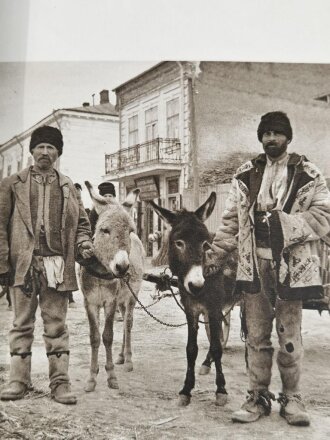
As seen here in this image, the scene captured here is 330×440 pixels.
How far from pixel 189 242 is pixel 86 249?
0.44 m

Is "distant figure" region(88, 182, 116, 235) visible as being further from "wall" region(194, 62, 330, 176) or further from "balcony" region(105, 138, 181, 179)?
"wall" region(194, 62, 330, 176)

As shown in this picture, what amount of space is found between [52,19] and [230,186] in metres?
1.08

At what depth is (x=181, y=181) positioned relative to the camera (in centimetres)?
201

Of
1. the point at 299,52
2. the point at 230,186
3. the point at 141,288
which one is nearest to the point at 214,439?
the point at 141,288

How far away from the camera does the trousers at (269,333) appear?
174cm

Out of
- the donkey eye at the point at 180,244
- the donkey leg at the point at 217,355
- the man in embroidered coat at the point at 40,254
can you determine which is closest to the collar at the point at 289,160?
the donkey eye at the point at 180,244

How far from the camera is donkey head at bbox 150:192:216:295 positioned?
1724mm

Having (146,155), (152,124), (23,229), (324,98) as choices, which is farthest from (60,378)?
(324,98)

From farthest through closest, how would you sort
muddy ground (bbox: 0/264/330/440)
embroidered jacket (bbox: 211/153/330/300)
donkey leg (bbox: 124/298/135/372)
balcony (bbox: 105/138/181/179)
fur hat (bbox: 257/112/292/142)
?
balcony (bbox: 105/138/181/179)
donkey leg (bbox: 124/298/135/372)
fur hat (bbox: 257/112/292/142)
embroidered jacket (bbox: 211/153/330/300)
muddy ground (bbox: 0/264/330/440)

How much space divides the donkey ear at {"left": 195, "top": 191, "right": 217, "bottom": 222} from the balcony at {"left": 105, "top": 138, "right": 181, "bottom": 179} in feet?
0.83

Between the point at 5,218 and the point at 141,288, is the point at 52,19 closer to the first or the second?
the point at 5,218

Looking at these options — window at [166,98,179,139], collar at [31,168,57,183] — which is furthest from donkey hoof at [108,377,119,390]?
window at [166,98,179,139]

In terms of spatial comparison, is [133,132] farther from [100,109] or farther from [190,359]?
[190,359]

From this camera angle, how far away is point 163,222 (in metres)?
1.88
